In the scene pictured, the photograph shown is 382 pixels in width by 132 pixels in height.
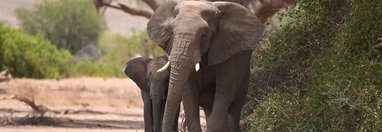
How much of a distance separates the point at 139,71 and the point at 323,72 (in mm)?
2303

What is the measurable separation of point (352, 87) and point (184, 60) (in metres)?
1.73

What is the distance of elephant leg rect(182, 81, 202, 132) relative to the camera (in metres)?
11.2

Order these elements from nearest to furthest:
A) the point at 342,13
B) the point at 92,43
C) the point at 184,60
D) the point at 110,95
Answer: the point at 184,60 → the point at 342,13 → the point at 110,95 → the point at 92,43

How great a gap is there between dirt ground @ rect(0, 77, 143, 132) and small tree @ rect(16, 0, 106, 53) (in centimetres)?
1832

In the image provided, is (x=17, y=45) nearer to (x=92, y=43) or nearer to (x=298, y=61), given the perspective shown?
(x=298, y=61)

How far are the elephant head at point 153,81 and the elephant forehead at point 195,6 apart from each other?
1.14 m

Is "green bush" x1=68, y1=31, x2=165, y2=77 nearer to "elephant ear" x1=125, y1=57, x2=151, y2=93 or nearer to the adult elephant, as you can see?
"elephant ear" x1=125, y1=57, x2=151, y2=93

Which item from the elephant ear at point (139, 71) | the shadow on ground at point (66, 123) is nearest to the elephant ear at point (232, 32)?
the elephant ear at point (139, 71)

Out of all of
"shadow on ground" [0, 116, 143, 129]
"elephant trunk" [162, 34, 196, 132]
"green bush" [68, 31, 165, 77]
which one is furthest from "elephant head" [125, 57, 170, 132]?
"green bush" [68, 31, 165, 77]

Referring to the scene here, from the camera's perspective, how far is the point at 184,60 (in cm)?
1034

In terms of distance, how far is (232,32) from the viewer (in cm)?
1127

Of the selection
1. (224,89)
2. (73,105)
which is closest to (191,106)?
(224,89)

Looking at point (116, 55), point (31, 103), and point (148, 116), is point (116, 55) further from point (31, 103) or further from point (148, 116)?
point (148, 116)

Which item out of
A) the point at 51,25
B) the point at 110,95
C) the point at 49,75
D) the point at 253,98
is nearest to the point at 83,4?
the point at 51,25
